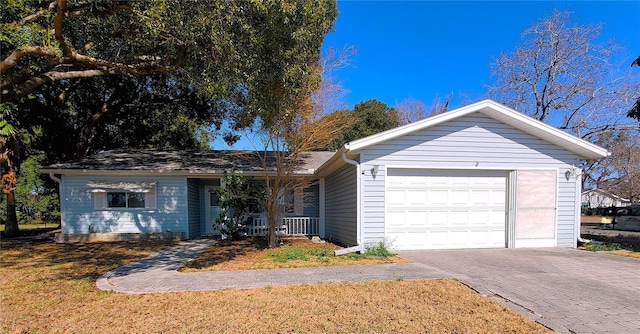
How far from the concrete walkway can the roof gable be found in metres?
2.88

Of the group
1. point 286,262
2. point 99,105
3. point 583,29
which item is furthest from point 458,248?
point 99,105

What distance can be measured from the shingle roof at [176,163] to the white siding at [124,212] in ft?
1.47

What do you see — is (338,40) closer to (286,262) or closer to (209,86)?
(209,86)

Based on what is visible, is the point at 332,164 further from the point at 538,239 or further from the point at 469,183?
the point at 538,239

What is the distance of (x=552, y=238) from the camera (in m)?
8.96

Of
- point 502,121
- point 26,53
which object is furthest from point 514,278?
point 26,53

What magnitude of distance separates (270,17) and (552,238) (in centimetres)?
954

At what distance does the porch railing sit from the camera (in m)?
12.3

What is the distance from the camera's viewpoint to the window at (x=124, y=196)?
454 inches

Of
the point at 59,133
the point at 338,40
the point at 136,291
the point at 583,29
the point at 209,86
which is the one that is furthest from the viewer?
the point at 59,133

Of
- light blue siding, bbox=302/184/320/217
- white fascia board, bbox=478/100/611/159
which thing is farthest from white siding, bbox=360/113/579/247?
light blue siding, bbox=302/184/320/217

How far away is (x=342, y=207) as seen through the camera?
9922 mm

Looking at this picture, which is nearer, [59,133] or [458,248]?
[458,248]

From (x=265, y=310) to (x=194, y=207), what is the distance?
9570mm
